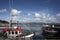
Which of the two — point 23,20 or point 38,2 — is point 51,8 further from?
point 23,20

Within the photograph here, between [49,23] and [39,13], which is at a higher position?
[39,13]

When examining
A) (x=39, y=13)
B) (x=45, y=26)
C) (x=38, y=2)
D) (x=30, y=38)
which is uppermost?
(x=38, y=2)

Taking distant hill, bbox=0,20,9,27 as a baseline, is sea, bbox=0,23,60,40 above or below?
below

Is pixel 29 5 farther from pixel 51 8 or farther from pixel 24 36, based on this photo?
pixel 24 36

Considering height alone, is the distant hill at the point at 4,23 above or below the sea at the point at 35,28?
above

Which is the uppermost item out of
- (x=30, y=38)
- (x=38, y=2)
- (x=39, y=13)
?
(x=38, y=2)

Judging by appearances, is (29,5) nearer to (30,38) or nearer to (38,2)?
(38,2)

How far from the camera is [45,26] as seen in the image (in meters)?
4.06

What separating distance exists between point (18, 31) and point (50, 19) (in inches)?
36.8

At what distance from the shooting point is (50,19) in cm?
403

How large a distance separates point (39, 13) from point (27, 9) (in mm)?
349

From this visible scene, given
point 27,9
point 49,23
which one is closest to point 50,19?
point 49,23

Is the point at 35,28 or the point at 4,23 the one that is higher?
the point at 4,23

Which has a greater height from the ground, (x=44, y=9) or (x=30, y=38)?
(x=44, y=9)
